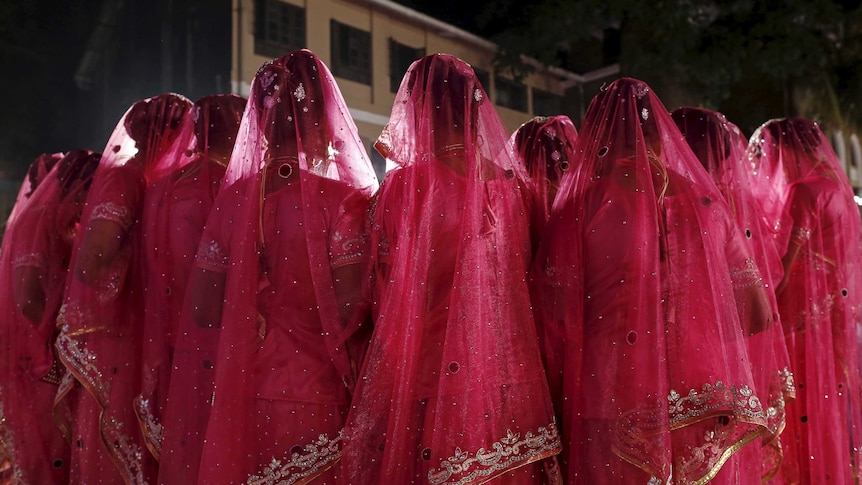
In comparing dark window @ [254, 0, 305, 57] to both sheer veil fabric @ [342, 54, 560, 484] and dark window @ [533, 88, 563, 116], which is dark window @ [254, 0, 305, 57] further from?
sheer veil fabric @ [342, 54, 560, 484]

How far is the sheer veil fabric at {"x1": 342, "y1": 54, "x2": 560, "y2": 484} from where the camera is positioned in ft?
5.62

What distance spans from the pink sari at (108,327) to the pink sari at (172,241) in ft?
0.39

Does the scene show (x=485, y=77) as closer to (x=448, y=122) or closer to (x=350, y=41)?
(x=350, y=41)

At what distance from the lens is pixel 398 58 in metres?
3.37

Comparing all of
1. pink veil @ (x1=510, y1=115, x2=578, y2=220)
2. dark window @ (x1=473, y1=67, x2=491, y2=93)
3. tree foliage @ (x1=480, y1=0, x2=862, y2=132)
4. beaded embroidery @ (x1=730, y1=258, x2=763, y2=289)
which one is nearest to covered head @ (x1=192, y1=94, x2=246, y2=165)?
pink veil @ (x1=510, y1=115, x2=578, y2=220)

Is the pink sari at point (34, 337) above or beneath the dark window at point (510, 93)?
beneath

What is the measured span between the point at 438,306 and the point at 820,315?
182 cm

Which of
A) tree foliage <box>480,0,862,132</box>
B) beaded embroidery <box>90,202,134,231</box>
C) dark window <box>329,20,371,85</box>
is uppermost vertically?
tree foliage <box>480,0,862,132</box>

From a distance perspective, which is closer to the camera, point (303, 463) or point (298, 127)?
point (303, 463)

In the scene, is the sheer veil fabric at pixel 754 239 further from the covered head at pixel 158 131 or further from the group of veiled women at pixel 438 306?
the covered head at pixel 158 131

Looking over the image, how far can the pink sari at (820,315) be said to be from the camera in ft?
8.69

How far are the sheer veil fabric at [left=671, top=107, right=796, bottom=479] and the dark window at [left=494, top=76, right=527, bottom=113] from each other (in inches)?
50.7

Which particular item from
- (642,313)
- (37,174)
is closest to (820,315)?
(642,313)

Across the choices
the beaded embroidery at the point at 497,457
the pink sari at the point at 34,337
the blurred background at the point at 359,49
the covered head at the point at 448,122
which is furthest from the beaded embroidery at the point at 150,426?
the blurred background at the point at 359,49
